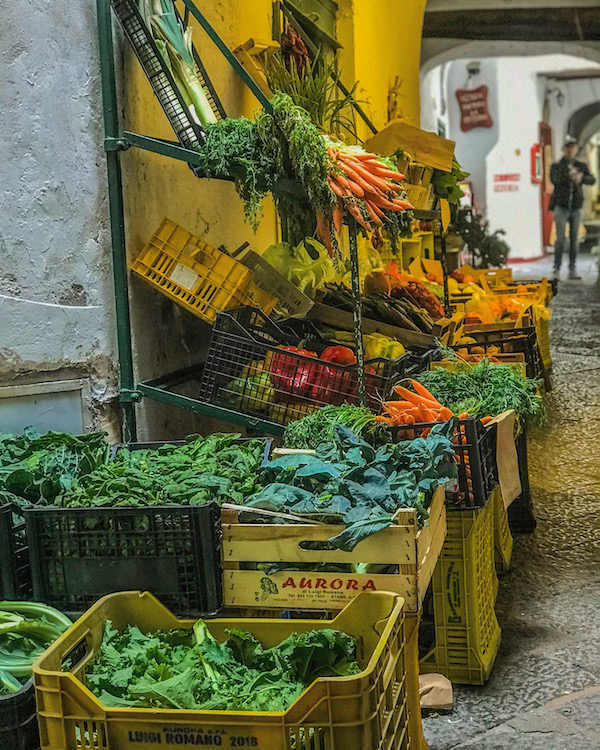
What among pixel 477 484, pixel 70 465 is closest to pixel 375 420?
pixel 477 484

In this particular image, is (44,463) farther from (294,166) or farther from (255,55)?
(255,55)

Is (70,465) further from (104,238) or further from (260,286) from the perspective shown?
(260,286)

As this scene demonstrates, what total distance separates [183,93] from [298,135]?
66 centimetres

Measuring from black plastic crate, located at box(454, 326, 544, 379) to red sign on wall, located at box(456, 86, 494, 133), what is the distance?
19502mm

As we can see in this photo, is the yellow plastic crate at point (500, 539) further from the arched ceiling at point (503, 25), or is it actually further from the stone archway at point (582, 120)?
the stone archway at point (582, 120)

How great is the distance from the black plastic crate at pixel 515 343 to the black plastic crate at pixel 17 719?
13.4ft

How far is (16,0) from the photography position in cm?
392

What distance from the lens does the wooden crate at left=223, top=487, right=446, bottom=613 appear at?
2.76m

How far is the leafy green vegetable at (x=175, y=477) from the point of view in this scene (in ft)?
9.54

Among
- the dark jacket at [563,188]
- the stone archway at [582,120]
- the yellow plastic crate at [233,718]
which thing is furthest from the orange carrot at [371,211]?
the stone archway at [582,120]

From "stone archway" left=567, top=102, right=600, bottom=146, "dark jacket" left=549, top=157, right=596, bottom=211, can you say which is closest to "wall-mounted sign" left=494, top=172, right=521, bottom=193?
"dark jacket" left=549, top=157, right=596, bottom=211

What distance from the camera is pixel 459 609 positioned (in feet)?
11.7

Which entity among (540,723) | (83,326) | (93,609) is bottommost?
(540,723)

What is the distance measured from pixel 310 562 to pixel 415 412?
123 cm
